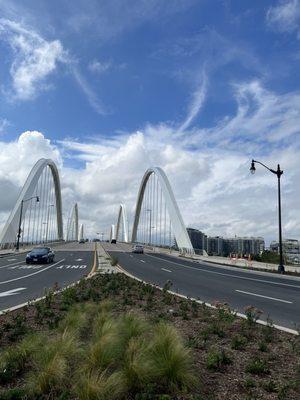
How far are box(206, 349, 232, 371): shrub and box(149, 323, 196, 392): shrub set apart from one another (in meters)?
0.52

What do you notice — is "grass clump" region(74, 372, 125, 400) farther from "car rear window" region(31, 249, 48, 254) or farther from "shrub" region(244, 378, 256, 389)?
"car rear window" region(31, 249, 48, 254)

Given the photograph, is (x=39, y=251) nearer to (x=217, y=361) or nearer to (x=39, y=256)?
(x=39, y=256)

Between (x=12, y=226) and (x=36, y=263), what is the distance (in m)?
33.5

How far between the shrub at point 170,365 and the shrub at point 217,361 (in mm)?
516

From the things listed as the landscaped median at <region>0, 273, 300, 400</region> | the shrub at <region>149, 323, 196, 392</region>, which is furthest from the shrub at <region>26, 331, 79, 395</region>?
the shrub at <region>149, 323, 196, 392</region>

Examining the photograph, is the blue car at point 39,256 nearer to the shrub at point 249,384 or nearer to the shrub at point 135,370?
the shrub at point 135,370

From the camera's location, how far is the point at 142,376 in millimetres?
4719

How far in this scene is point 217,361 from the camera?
18.8 feet

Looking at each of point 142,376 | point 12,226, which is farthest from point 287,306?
point 12,226

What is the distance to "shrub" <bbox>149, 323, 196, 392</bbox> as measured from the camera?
15.8ft

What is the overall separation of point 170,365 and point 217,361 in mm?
1046

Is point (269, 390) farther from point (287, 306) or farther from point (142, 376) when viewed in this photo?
point (287, 306)

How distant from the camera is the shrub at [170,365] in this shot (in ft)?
15.8

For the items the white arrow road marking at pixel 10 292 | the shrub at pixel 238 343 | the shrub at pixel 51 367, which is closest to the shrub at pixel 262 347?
the shrub at pixel 238 343
